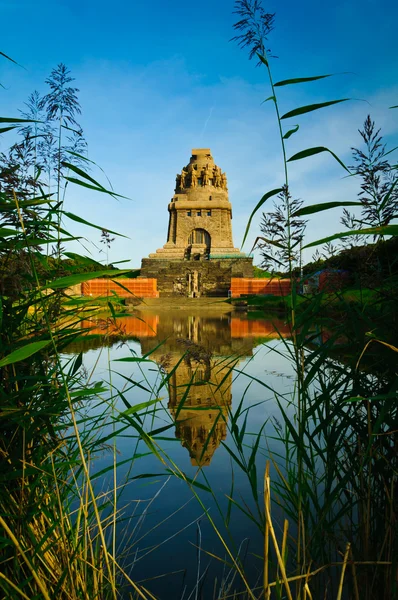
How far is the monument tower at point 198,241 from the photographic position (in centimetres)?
3034

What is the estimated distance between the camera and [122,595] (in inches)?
56.3

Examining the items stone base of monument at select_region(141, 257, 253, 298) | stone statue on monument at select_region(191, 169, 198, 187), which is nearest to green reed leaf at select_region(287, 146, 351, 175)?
stone base of monument at select_region(141, 257, 253, 298)

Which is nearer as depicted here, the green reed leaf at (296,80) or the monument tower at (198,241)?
the green reed leaf at (296,80)

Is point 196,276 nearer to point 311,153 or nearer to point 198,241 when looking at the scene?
point 198,241

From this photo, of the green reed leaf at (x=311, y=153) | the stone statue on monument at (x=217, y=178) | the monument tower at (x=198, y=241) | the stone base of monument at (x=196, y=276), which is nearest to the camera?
the green reed leaf at (x=311, y=153)

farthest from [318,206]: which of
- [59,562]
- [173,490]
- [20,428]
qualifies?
[173,490]

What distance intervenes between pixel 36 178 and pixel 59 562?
1441mm

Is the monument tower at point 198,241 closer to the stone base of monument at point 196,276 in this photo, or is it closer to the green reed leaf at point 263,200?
the stone base of monument at point 196,276

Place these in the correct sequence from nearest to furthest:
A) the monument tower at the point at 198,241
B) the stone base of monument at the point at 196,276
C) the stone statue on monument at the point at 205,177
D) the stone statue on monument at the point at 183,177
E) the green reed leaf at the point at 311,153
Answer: the green reed leaf at the point at 311,153, the stone base of monument at the point at 196,276, the monument tower at the point at 198,241, the stone statue on monument at the point at 205,177, the stone statue on monument at the point at 183,177

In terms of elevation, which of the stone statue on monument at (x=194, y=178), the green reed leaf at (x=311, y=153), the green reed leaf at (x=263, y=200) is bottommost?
the green reed leaf at (x=263, y=200)

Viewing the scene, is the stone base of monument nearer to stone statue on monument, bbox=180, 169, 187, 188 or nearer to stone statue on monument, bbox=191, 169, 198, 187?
stone statue on monument, bbox=191, 169, 198, 187

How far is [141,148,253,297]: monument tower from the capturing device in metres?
30.3

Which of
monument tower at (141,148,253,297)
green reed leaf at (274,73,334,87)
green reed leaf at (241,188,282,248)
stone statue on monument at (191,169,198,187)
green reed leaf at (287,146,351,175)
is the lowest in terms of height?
green reed leaf at (241,188,282,248)

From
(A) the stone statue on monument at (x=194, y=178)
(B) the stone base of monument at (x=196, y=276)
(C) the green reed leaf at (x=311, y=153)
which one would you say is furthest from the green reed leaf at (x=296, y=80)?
(A) the stone statue on monument at (x=194, y=178)
